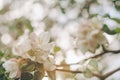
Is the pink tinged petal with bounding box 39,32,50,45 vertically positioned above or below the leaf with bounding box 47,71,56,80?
above

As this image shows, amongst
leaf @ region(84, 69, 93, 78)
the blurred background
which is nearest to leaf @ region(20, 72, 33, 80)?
leaf @ region(84, 69, 93, 78)

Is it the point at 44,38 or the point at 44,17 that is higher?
the point at 44,17

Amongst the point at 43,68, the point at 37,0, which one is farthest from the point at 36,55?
the point at 37,0

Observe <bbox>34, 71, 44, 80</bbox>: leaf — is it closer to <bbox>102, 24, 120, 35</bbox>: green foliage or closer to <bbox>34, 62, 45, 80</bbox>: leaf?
<bbox>34, 62, 45, 80</bbox>: leaf

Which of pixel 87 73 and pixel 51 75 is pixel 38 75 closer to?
pixel 51 75

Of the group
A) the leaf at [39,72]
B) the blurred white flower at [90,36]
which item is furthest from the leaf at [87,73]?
the leaf at [39,72]

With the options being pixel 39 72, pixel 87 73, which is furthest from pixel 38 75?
pixel 87 73
